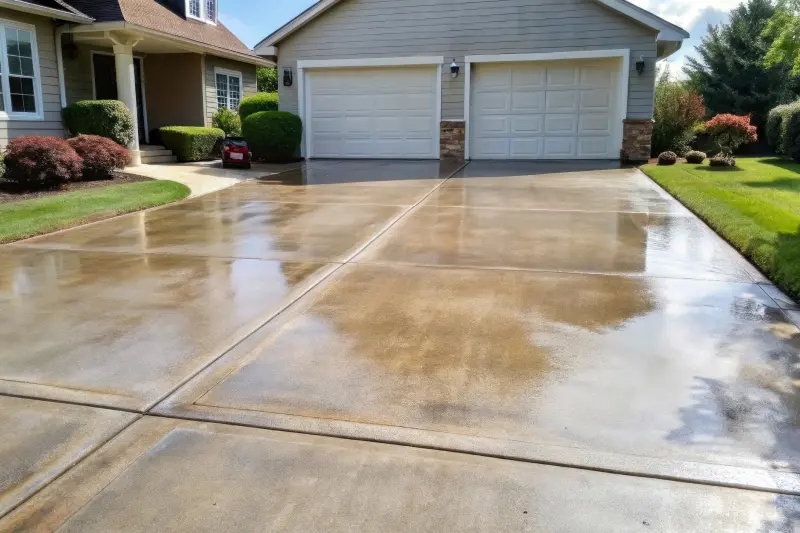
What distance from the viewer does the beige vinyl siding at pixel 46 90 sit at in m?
13.2

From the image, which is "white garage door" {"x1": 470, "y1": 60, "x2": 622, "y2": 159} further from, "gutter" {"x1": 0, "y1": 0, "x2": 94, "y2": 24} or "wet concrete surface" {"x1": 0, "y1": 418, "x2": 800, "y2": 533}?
"wet concrete surface" {"x1": 0, "y1": 418, "x2": 800, "y2": 533}

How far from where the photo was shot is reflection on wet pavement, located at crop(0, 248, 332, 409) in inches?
134

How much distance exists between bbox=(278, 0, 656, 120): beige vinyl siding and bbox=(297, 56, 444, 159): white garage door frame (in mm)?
129

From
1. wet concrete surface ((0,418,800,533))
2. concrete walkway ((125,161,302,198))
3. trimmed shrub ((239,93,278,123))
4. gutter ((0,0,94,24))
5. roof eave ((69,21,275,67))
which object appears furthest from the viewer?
trimmed shrub ((239,93,278,123))

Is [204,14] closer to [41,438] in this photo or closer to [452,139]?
[452,139]

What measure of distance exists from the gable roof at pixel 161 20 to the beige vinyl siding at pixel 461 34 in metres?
2.28

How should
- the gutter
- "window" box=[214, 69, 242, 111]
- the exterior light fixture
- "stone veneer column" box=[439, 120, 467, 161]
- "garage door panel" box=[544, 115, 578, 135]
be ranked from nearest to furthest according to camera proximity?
the gutter
the exterior light fixture
"garage door panel" box=[544, 115, 578, 135]
"stone veneer column" box=[439, 120, 467, 161]
"window" box=[214, 69, 242, 111]

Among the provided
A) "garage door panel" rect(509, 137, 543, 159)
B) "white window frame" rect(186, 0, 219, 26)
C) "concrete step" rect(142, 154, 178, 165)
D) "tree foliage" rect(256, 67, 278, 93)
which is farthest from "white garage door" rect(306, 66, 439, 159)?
"tree foliage" rect(256, 67, 278, 93)

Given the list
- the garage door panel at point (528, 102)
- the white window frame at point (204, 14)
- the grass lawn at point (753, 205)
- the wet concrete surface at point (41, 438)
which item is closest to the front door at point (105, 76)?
the white window frame at point (204, 14)

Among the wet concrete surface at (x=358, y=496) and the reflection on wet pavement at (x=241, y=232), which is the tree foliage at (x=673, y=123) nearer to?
the reflection on wet pavement at (x=241, y=232)

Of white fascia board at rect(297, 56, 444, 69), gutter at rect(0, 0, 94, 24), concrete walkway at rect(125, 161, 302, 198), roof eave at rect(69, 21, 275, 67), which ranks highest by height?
gutter at rect(0, 0, 94, 24)

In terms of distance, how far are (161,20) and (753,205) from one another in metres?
14.3

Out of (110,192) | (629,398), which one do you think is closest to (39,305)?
(629,398)

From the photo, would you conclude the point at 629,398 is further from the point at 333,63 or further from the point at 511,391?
the point at 333,63
